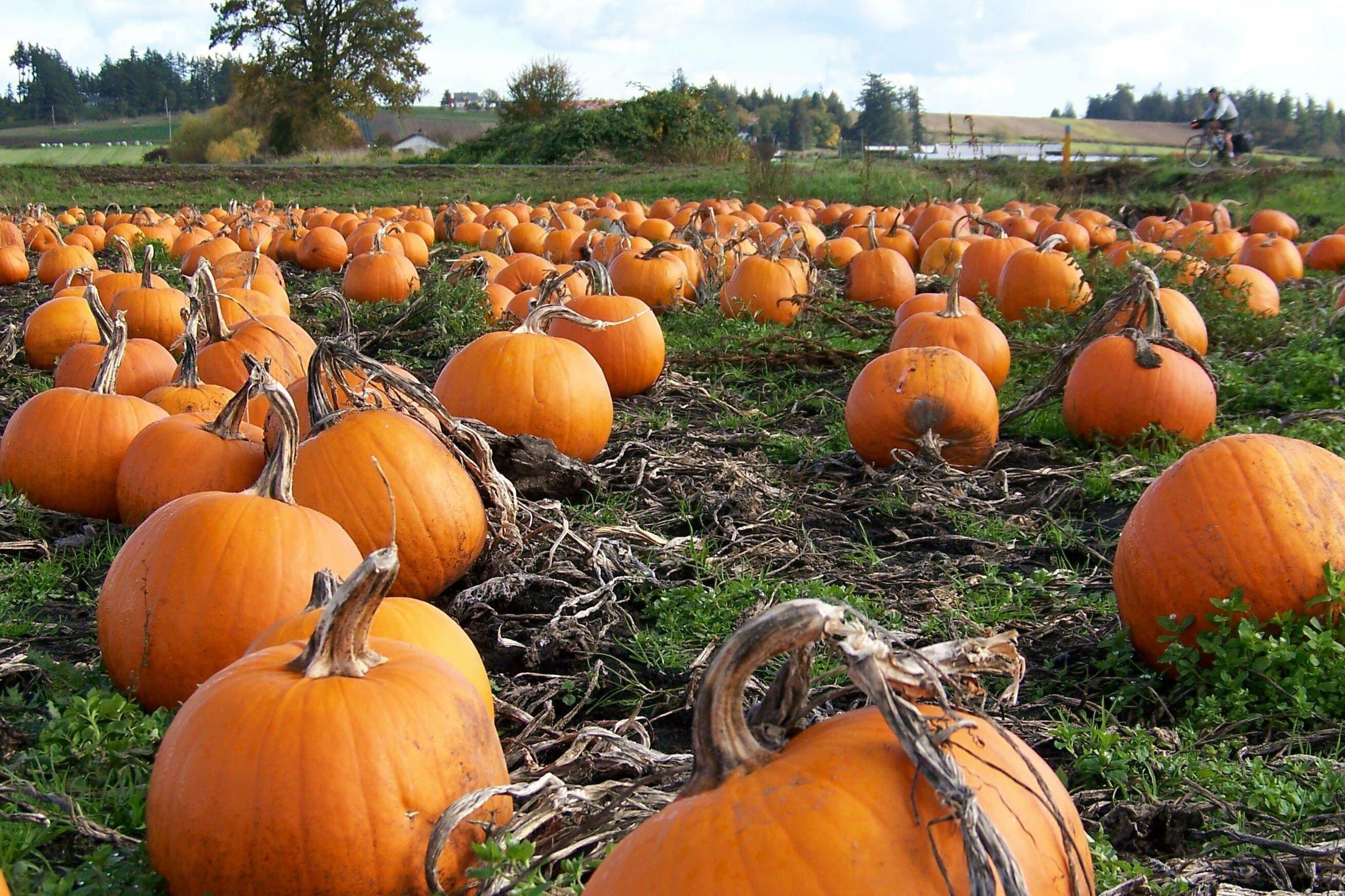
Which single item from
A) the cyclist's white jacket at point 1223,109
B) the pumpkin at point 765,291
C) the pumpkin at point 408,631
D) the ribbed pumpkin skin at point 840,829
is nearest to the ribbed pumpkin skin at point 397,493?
the pumpkin at point 408,631

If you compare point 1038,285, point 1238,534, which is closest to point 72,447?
point 1238,534

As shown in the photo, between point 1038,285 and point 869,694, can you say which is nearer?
point 869,694

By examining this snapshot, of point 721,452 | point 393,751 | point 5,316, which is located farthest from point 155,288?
point 393,751

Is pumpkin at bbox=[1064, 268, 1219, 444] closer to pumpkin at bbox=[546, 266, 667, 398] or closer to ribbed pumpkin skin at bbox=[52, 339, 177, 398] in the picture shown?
pumpkin at bbox=[546, 266, 667, 398]

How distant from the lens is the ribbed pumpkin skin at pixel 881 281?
8391mm

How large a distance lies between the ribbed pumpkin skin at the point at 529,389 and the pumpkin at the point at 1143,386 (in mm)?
2296

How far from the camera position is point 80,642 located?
9.80 ft

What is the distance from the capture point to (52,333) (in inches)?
255

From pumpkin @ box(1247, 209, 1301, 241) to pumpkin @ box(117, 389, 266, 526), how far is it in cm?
1310

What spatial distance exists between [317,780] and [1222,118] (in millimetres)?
28669

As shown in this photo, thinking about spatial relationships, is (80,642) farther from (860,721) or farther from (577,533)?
(860,721)

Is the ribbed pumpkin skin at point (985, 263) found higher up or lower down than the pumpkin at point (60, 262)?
lower down

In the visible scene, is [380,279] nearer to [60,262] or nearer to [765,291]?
[765,291]

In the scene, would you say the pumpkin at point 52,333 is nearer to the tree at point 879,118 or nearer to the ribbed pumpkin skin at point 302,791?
the ribbed pumpkin skin at point 302,791
